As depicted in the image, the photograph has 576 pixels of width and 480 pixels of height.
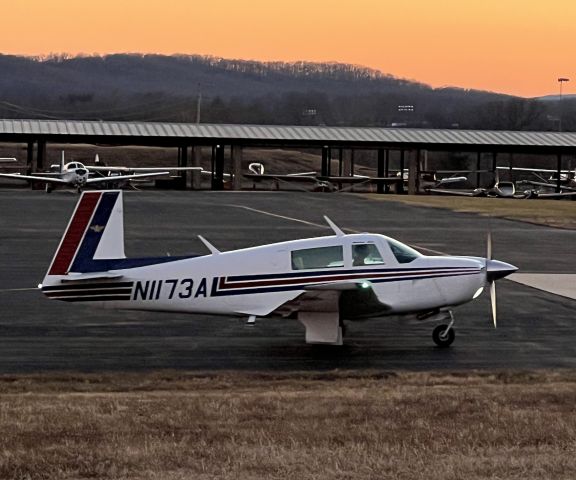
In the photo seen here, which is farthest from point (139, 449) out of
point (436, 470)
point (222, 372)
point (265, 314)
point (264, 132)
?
point (264, 132)

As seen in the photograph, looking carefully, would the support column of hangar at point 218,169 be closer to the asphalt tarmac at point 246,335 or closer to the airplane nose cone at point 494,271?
the asphalt tarmac at point 246,335

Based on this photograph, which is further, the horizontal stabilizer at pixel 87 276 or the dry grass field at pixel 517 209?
the dry grass field at pixel 517 209

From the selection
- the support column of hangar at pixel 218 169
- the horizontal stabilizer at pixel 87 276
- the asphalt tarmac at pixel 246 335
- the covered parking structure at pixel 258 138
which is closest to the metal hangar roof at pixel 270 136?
the covered parking structure at pixel 258 138

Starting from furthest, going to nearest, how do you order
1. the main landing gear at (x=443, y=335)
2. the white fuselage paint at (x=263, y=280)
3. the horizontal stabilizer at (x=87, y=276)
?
the main landing gear at (x=443, y=335) < the white fuselage paint at (x=263, y=280) < the horizontal stabilizer at (x=87, y=276)

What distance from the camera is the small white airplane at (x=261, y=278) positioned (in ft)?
62.6

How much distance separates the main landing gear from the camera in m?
20.5

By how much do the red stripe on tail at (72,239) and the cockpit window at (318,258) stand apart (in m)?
3.36

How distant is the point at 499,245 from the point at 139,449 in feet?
103

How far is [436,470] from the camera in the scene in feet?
31.6

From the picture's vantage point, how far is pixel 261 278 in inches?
763

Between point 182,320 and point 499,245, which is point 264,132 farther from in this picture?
point 182,320

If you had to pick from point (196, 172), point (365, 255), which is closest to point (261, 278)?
point (365, 255)

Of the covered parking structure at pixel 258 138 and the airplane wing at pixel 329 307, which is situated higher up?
the covered parking structure at pixel 258 138

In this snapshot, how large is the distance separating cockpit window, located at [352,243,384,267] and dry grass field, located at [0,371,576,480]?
2.48m
